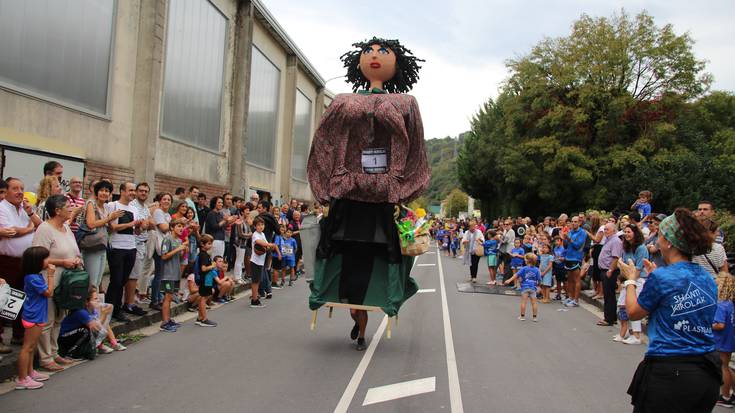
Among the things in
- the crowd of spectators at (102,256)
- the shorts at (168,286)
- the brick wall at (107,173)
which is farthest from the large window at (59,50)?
the shorts at (168,286)

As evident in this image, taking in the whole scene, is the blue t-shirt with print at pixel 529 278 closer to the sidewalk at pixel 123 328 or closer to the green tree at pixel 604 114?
the sidewalk at pixel 123 328

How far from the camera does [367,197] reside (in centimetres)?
713

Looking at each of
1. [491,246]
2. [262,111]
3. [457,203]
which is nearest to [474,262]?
[491,246]

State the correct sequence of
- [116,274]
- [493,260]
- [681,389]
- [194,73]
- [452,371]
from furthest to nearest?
1. [194,73]
2. [493,260]
3. [116,274]
4. [452,371]
5. [681,389]

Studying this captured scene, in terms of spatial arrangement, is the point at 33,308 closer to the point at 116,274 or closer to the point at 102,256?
the point at 102,256

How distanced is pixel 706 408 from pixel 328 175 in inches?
190

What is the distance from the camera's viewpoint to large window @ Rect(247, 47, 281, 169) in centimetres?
2555

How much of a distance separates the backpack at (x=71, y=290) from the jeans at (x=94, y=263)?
141 cm

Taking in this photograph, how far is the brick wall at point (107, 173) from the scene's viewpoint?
1313 centimetres

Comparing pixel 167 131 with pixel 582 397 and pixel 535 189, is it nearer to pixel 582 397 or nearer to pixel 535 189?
pixel 582 397

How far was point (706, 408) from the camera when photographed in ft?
11.1

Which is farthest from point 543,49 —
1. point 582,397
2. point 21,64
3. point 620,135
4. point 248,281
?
point 582,397

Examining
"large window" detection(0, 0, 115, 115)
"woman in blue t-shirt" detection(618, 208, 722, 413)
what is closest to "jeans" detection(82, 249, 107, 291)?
"large window" detection(0, 0, 115, 115)

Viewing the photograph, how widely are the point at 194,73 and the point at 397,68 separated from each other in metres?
12.9
